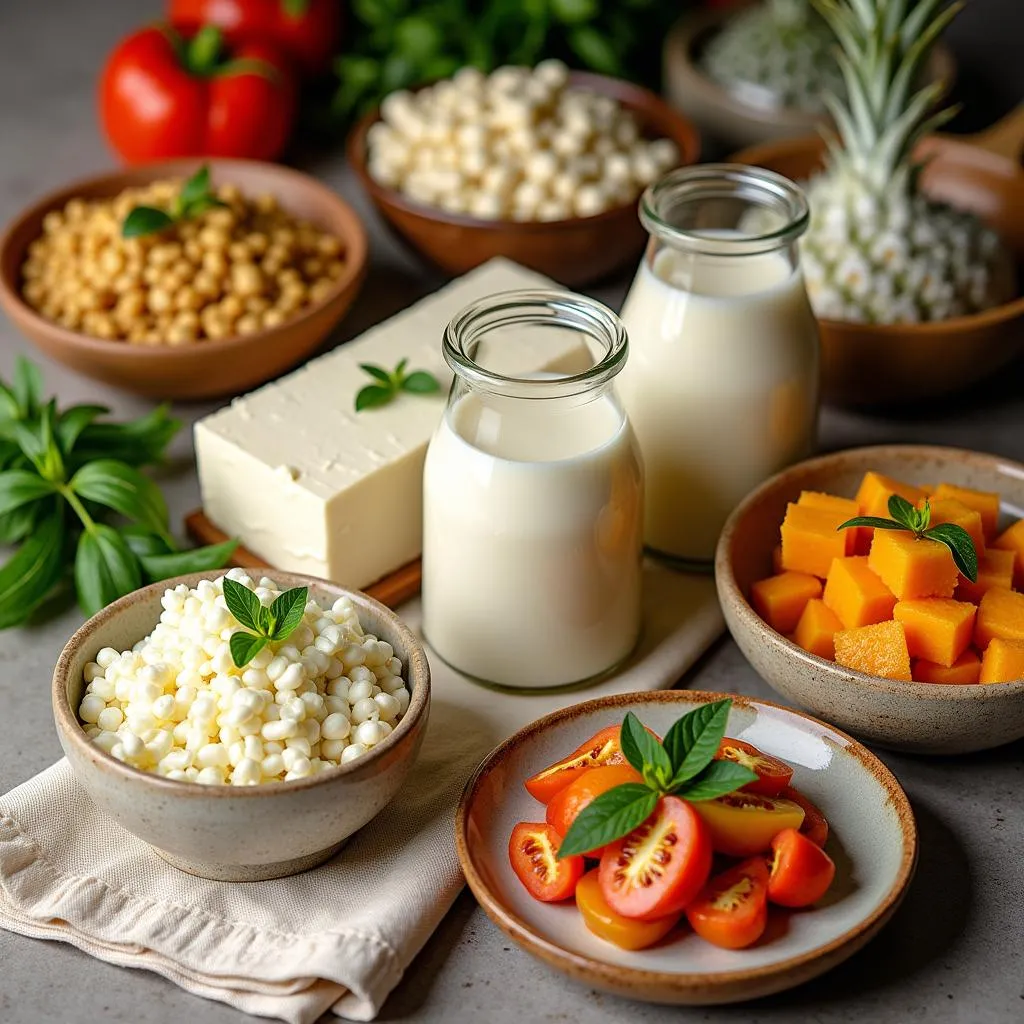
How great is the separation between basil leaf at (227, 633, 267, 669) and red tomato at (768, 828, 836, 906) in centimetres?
51

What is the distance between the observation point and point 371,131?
2.47m

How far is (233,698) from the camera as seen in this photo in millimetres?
1297

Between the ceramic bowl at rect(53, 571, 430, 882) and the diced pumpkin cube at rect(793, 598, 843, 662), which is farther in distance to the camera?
the diced pumpkin cube at rect(793, 598, 843, 662)

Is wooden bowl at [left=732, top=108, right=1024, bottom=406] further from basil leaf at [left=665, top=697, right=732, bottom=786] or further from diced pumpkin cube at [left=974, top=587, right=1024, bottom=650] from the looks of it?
basil leaf at [left=665, top=697, right=732, bottom=786]

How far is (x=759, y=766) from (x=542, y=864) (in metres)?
0.23

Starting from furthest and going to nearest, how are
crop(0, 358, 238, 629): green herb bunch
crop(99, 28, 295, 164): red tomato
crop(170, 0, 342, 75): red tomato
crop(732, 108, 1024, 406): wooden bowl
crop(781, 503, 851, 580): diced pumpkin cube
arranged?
crop(170, 0, 342, 75): red tomato < crop(99, 28, 295, 164): red tomato < crop(732, 108, 1024, 406): wooden bowl < crop(0, 358, 238, 629): green herb bunch < crop(781, 503, 851, 580): diced pumpkin cube

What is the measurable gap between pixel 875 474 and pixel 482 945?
71 centimetres

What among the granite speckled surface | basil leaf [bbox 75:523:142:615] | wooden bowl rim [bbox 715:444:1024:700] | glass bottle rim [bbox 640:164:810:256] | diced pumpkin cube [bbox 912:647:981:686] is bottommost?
the granite speckled surface

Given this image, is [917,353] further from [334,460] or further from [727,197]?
[334,460]

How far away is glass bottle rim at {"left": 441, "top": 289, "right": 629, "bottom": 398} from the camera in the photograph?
Result: 57.5 inches

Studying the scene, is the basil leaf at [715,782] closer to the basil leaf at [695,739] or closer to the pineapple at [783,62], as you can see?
the basil leaf at [695,739]

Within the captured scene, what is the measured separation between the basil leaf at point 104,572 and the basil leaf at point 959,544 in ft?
2.96

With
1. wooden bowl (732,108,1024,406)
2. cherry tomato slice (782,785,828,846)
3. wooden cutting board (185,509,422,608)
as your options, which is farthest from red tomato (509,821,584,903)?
wooden bowl (732,108,1024,406)

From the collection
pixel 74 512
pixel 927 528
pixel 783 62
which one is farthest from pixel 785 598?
pixel 783 62
